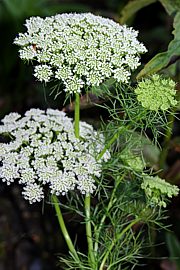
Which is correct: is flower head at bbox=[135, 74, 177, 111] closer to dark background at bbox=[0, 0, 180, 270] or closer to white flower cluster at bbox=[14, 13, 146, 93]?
white flower cluster at bbox=[14, 13, 146, 93]

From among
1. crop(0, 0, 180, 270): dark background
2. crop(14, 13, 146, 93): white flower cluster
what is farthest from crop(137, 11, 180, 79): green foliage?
crop(0, 0, 180, 270): dark background

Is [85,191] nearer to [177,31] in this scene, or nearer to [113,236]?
[113,236]

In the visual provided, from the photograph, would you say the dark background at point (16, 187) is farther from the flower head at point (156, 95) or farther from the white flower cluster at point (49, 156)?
the flower head at point (156, 95)

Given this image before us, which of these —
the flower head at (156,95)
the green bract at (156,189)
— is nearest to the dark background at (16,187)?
the green bract at (156,189)

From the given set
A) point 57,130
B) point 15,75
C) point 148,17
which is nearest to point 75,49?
point 57,130

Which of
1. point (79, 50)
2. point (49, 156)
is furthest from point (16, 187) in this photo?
point (79, 50)

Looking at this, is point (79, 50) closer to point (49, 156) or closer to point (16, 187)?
point (49, 156)
